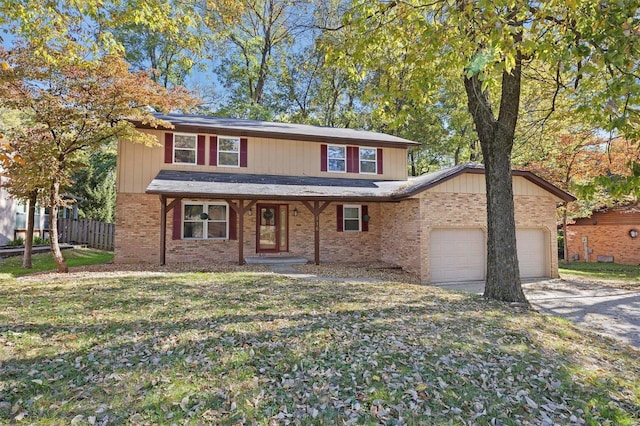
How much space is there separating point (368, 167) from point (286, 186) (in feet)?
14.8

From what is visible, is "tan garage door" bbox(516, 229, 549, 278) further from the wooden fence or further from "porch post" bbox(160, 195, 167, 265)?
the wooden fence

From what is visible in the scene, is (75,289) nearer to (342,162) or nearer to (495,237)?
(495,237)

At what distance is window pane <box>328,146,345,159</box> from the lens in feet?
50.3

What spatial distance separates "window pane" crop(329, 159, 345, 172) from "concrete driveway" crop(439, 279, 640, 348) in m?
6.57

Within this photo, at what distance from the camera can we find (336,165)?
15.4 meters

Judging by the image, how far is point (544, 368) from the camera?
4.24 meters

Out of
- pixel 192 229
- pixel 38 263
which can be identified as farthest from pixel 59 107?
pixel 38 263

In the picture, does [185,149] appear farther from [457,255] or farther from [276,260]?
[457,255]

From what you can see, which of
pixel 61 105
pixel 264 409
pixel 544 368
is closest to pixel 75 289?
pixel 61 105

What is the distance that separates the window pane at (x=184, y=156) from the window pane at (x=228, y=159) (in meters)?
1.00

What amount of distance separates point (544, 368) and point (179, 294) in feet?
20.0

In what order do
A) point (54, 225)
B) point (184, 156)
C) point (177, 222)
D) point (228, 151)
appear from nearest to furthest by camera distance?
point (54, 225) < point (177, 222) < point (184, 156) < point (228, 151)

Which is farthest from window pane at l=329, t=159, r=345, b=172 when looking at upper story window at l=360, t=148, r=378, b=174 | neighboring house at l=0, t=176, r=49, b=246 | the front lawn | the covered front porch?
neighboring house at l=0, t=176, r=49, b=246

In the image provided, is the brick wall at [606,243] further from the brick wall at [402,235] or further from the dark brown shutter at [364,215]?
the dark brown shutter at [364,215]
